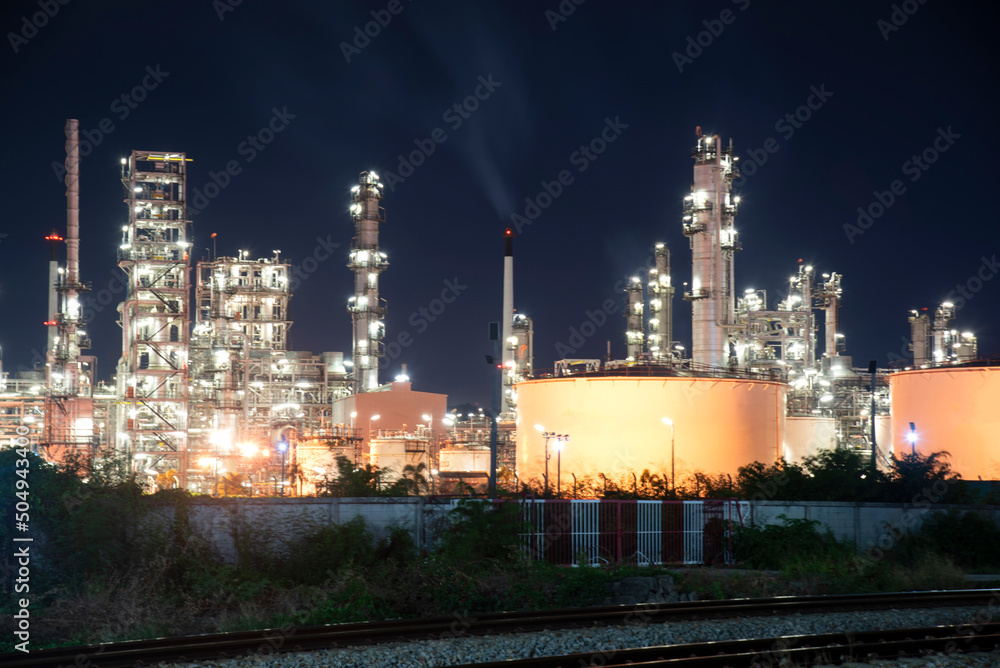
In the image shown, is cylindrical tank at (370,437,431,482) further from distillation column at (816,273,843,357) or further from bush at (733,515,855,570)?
distillation column at (816,273,843,357)

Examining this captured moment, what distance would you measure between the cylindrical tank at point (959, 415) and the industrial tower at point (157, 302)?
3141 cm

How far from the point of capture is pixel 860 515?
68.7ft

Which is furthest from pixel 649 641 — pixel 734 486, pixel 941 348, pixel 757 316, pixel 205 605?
pixel 941 348

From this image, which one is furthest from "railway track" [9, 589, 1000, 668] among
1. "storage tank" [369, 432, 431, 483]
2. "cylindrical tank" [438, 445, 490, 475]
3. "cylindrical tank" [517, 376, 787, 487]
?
"cylindrical tank" [438, 445, 490, 475]

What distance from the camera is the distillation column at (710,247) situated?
40094mm

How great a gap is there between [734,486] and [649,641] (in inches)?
604

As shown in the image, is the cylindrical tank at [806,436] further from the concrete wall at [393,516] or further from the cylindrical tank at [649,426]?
the concrete wall at [393,516]

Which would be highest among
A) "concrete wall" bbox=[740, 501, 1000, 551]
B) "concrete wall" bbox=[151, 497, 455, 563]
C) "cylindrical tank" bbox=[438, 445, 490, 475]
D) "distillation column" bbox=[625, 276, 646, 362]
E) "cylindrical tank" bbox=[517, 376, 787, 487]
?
"distillation column" bbox=[625, 276, 646, 362]

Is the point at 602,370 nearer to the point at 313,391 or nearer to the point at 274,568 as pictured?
the point at 274,568

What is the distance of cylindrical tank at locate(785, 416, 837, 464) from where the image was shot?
49812 mm

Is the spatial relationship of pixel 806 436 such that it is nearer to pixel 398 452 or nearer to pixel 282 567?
pixel 398 452

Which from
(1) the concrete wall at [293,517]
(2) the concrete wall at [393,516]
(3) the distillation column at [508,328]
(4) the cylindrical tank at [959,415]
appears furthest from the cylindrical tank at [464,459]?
(1) the concrete wall at [293,517]

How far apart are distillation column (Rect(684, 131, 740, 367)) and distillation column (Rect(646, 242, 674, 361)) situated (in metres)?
14.5

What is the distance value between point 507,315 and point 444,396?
8.89 m
